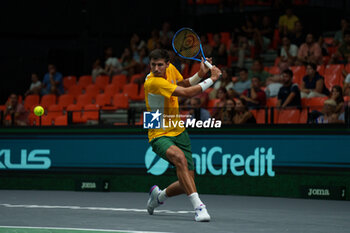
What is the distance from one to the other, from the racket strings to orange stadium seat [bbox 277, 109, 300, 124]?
168 inches

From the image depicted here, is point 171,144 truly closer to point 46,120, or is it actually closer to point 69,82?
point 46,120

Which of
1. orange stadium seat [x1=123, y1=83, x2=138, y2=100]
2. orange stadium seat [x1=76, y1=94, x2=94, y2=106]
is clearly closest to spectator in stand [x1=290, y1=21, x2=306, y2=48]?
orange stadium seat [x1=123, y1=83, x2=138, y2=100]

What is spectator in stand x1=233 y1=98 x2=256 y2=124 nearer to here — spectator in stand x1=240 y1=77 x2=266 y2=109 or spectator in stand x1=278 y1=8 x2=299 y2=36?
spectator in stand x1=240 y1=77 x2=266 y2=109

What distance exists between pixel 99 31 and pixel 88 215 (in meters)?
16.1

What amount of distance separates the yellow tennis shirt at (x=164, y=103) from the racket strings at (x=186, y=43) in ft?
1.34

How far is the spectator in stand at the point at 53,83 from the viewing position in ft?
69.4

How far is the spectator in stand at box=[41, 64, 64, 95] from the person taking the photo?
69.4ft

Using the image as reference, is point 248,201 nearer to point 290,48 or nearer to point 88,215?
point 88,215

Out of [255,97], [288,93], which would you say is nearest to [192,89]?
[288,93]

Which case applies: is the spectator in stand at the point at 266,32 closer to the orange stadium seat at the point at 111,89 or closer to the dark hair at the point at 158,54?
the orange stadium seat at the point at 111,89

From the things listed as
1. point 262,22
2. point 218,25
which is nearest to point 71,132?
point 262,22

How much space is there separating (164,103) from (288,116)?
15.5 feet

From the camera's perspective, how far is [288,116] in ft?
44.3

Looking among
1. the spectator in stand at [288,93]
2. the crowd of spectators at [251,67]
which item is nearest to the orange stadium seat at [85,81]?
the crowd of spectators at [251,67]
